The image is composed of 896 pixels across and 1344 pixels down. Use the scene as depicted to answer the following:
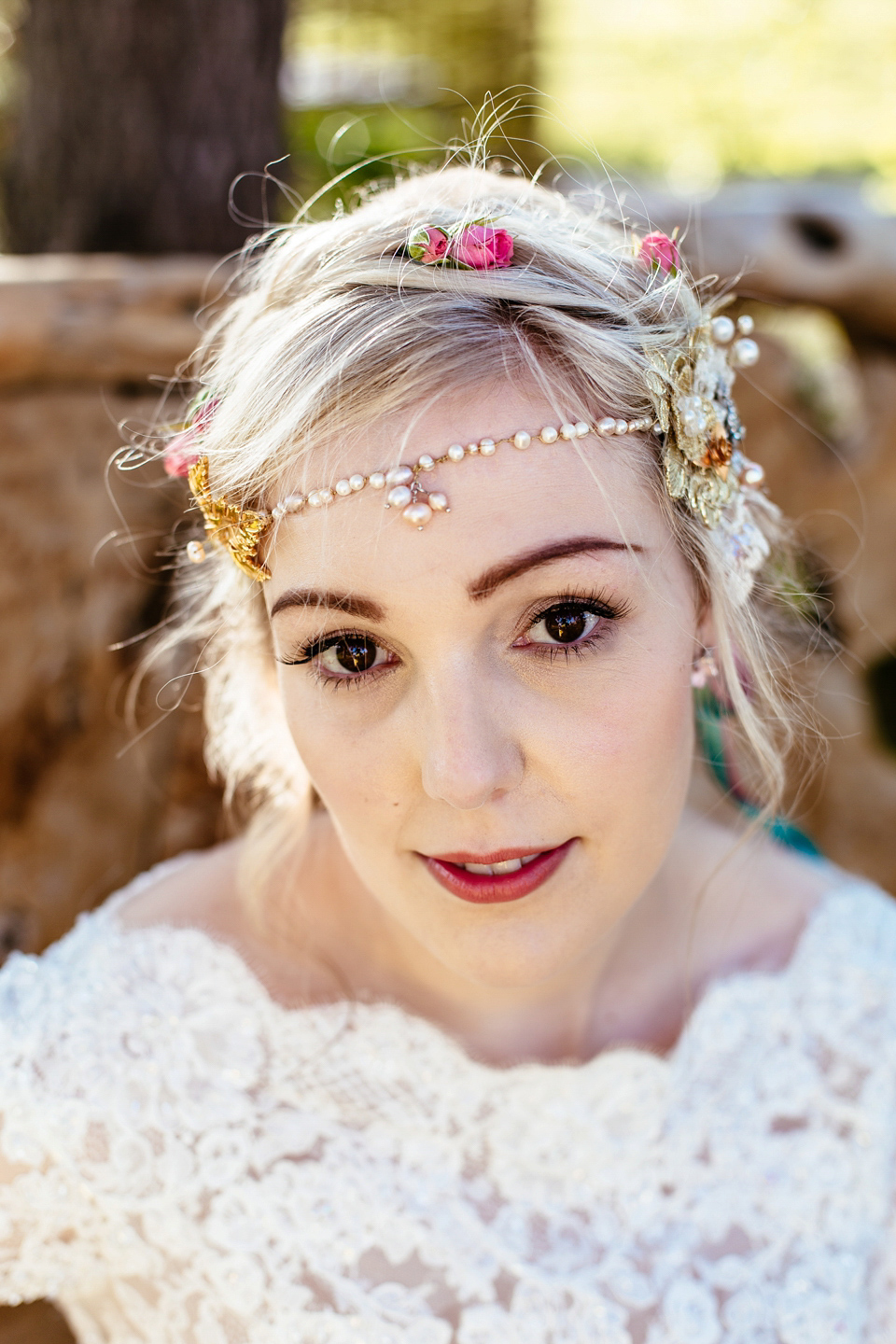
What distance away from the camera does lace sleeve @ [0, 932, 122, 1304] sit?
4.23 ft

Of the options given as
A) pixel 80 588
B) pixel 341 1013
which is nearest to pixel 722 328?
pixel 341 1013

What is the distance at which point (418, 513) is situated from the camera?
1095 millimetres

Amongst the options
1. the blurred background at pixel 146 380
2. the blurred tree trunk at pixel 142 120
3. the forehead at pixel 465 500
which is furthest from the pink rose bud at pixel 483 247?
the blurred tree trunk at pixel 142 120

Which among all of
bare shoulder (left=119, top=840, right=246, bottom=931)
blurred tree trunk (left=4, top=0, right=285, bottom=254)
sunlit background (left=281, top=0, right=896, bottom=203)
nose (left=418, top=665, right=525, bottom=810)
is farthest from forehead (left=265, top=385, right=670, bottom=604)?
sunlit background (left=281, top=0, right=896, bottom=203)

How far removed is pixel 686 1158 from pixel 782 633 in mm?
840

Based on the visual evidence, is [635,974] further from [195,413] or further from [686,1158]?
[195,413]

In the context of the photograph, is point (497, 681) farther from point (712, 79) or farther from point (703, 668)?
point (712, 79)

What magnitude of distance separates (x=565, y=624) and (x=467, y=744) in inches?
7.2

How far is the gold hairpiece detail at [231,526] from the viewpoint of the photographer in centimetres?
126

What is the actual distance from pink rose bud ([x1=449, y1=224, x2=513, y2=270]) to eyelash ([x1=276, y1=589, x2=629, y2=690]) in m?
0.38

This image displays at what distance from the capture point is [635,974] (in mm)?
1633

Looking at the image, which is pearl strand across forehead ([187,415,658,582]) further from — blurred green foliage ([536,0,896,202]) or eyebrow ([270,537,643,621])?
blurred green foliage ([536,0,896,202])

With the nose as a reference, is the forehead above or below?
above

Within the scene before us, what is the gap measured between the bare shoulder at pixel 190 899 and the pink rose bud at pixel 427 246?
0.91m
